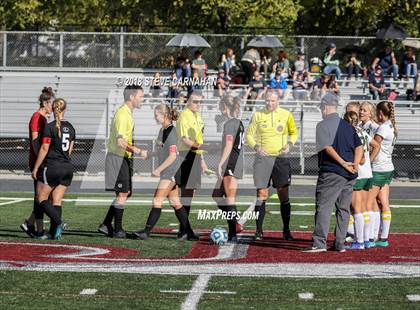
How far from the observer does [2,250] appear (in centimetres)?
1209

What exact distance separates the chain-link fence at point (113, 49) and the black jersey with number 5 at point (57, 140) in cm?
1784

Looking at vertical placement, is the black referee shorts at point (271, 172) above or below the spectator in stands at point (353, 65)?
below

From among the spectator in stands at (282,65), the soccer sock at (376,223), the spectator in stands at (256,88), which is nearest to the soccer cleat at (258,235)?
the soccer sock at (376,223)

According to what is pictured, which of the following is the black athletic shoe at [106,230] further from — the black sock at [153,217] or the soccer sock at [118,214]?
the black sock at [153,217]

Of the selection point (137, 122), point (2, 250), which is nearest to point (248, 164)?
point (137, 122)

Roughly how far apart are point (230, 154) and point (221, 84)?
1500cm

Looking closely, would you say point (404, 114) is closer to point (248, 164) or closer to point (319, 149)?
point (248, 164)

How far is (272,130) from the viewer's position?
1355 cm

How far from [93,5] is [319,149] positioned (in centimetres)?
2995

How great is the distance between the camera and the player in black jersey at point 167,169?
13078mm

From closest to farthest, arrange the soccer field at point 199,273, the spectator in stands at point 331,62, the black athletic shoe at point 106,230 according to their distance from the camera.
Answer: the soccer field at point 199,273
the black athletic shoe at point 106,230
the spectator in stands at point 331,62

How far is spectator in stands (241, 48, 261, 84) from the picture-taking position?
29016 millimetres

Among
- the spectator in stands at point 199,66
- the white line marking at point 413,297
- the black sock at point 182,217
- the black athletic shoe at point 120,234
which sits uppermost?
the spectator in stands at point 199,66

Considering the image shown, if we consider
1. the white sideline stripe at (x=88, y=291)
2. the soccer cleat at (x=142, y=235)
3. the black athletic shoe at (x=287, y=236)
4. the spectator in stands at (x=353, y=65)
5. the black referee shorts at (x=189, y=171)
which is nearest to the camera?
the white sideline stripe at (x=88, y=291)
